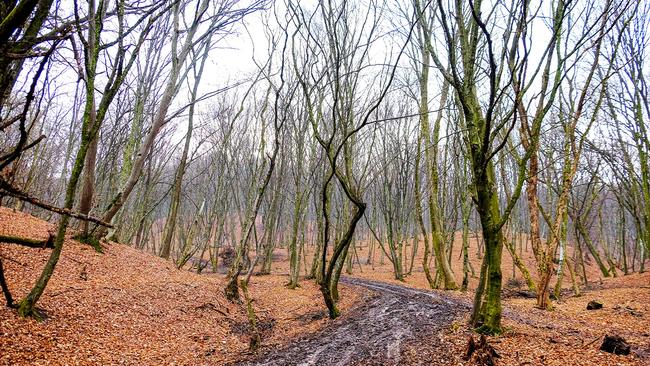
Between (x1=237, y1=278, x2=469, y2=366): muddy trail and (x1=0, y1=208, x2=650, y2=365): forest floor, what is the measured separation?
0.02m

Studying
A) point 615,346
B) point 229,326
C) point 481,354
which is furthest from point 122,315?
point 615,346

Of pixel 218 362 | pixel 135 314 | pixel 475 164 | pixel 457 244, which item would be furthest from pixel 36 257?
pixel 457 244

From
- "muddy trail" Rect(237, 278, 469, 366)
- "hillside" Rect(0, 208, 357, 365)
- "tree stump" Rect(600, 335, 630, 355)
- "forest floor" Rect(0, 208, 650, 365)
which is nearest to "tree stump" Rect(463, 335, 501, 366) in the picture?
"forest floor" Rect(0, 208, 650, 365)

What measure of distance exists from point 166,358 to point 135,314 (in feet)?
5.57

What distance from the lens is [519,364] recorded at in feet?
14.7

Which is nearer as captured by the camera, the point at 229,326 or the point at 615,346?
the point at 615,346

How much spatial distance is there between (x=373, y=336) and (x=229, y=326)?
150 inches

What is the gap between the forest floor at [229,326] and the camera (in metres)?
5.04

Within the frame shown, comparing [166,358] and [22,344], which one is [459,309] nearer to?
[166,358]

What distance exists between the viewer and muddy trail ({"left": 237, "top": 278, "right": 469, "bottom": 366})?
5.69m

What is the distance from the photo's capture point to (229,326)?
8734 millimetres

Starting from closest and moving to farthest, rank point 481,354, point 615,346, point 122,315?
1. point 481,354
2. point 615,346
3. point 122,315

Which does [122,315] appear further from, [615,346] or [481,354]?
[615,346]

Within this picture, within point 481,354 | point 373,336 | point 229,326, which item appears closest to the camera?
point 481,354
